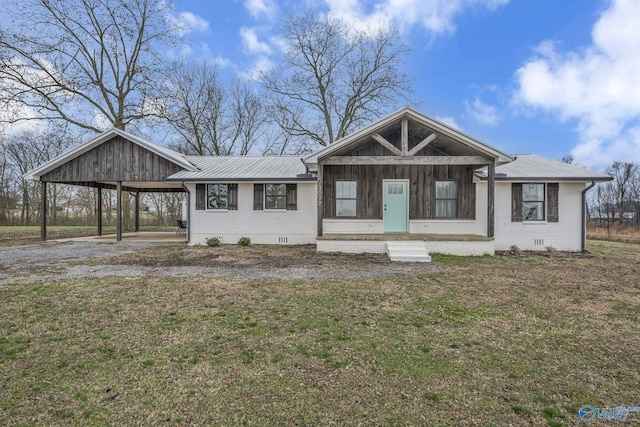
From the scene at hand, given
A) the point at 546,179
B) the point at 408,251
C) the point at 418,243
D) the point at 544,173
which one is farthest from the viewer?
the point at 544,173

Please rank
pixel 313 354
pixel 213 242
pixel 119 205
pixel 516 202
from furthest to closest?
pixel 119 205, pixel 213 242, pixel 516 202, pixel 313 354

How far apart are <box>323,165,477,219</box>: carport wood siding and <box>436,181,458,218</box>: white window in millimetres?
155

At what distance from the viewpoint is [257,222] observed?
42.0 ft

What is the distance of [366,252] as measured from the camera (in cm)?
1052

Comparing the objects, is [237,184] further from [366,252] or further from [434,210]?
[434,210]

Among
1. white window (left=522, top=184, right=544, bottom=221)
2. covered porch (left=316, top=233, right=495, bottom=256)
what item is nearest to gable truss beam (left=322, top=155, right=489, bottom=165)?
covered porch (left=316, top=233, right=495, bottom=256)

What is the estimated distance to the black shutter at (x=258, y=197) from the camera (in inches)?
503

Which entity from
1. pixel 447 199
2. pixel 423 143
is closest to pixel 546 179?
pixel 447 199

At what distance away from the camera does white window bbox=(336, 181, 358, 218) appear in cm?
1230

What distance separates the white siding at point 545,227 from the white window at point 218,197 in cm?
1034

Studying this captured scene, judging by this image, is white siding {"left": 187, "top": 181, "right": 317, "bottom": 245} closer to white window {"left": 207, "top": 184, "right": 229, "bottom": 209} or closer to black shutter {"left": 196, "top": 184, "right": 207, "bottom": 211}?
black shutter {"left": 196, "top": 184, "right": 207, "bottom": 211}

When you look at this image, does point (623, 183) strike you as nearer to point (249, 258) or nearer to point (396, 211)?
point (396, 211)

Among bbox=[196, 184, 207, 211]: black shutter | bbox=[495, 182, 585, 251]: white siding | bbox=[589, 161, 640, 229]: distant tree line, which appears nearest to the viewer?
bbox=[495, 182, 585, 251]: white siding

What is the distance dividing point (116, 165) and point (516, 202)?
53.2ft
